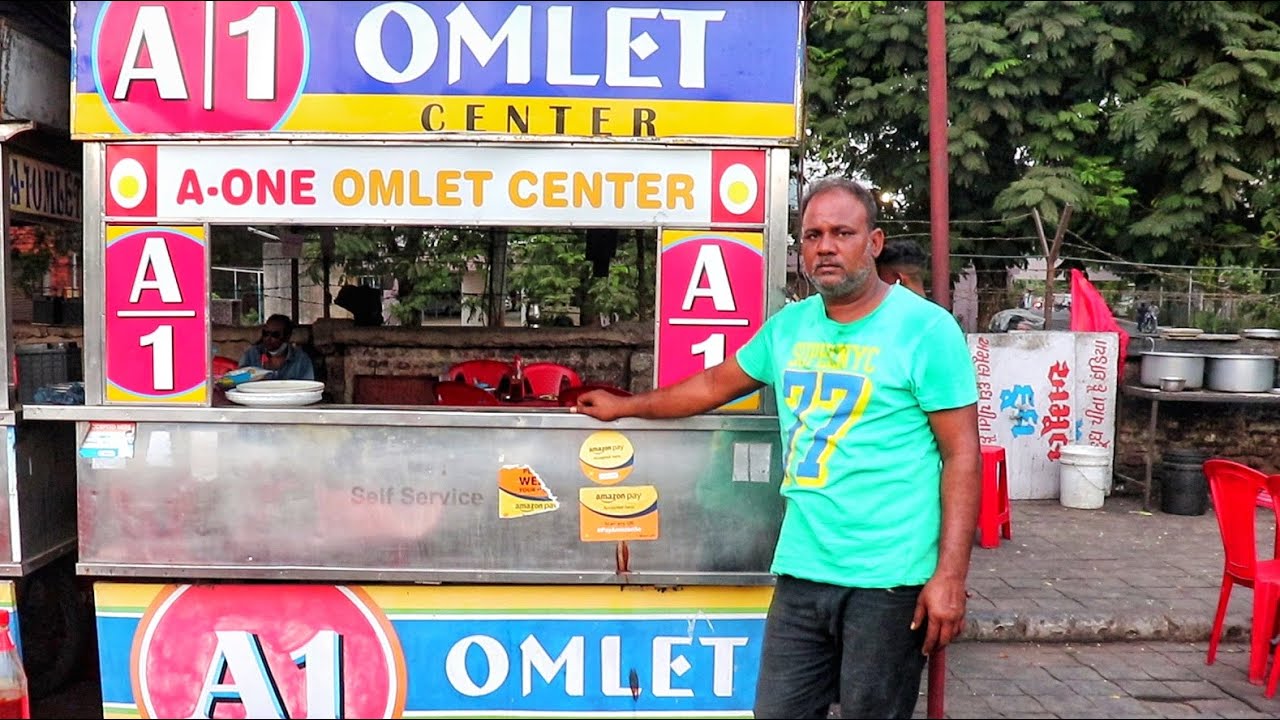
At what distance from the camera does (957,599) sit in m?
2.41

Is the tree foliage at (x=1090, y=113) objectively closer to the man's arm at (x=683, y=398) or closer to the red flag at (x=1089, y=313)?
the red flag at (x=1089, y=313)

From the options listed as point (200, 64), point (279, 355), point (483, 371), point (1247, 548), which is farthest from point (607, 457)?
point (279, 355)

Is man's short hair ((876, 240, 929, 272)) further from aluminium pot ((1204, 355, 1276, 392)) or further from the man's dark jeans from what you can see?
aluminium pot ((1204, 355, 1276, 392))

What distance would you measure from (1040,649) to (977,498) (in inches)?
124

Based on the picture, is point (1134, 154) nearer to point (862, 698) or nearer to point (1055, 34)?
point (1055, 34)

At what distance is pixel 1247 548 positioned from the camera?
461cm

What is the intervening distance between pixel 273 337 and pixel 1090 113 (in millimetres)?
9147

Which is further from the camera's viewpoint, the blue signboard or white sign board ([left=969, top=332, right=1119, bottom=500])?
white sign board ([left=969, top=332, right=1119, bottom=500])

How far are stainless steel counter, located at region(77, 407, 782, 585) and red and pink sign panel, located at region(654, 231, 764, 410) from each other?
0.24 m

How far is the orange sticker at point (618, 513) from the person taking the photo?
10.7 feet

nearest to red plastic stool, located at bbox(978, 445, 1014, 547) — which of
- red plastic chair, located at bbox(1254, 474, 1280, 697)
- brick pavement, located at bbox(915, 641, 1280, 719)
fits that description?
brick pavement, located at bbox(915, 641, 1280, 719)

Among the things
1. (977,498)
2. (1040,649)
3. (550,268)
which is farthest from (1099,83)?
(977,498)

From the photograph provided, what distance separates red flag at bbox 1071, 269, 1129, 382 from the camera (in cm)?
849

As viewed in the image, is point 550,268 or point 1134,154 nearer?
point 1134,154
